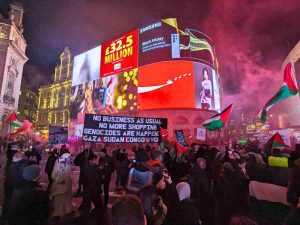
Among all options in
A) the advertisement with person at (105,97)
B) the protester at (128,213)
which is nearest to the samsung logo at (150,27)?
the advertisement with person at (105,97)

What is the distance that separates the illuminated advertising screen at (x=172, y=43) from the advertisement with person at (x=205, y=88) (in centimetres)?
191

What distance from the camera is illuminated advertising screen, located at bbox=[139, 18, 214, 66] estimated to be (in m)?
42.7

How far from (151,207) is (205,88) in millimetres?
41334

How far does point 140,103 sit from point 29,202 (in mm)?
40519

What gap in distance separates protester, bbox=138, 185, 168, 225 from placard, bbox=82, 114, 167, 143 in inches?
230

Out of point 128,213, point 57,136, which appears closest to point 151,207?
point 128,213

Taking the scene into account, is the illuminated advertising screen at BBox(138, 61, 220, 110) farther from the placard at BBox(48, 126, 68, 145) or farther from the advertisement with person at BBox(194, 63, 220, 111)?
the placard at BBox(48, 126, 68, 145)

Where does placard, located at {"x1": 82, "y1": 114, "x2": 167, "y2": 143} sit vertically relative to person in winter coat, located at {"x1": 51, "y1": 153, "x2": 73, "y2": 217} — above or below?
above

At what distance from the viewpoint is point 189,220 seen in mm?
3357

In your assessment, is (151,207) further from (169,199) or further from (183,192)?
(183,192)

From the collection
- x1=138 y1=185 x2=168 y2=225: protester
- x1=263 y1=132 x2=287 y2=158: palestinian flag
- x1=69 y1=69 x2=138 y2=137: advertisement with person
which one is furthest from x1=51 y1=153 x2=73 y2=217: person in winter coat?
x1=69 y1=69 x2=138 y2=137: advertisement with person

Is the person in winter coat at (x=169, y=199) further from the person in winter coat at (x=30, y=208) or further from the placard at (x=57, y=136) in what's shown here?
the placard at (x=57, y=136)

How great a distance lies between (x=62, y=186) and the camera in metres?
6.38

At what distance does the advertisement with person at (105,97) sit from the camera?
46531mm
